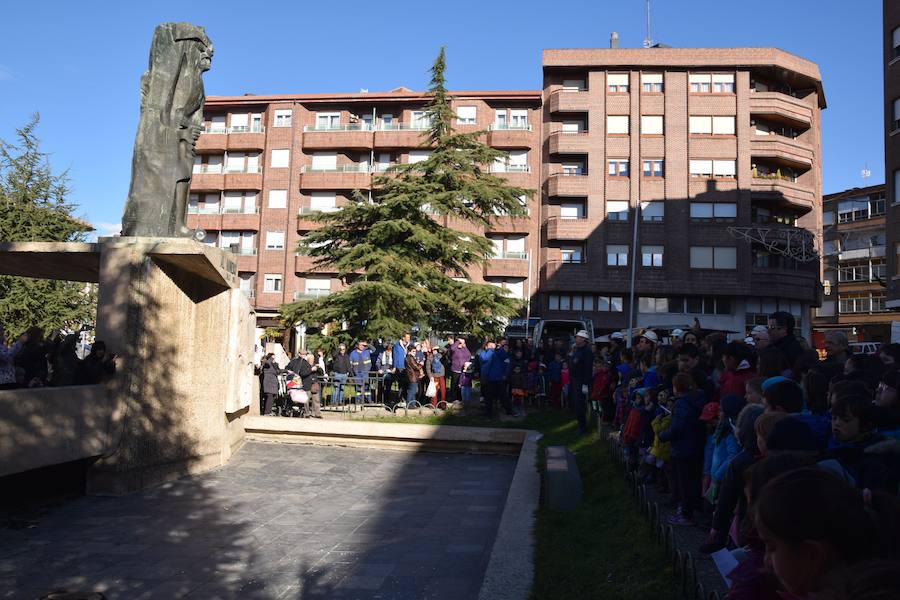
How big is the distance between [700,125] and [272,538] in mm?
42650

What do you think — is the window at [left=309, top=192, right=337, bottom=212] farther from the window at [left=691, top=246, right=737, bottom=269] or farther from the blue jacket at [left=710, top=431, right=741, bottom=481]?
the blue jacket at [left=710, top=431, right=741, bottom=481]

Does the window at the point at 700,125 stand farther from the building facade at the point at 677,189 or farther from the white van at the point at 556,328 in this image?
the white van at the point at 556,328

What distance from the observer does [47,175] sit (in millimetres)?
20484

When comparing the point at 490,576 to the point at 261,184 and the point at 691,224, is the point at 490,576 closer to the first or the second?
the point at 691,224

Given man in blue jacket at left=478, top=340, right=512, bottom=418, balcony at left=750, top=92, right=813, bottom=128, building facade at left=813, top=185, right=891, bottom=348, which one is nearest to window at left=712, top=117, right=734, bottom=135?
balcony at left=750, top=92, right=813, bottom=128

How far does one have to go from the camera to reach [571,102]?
44781mm

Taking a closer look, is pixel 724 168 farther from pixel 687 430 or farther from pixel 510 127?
pixel 687 430

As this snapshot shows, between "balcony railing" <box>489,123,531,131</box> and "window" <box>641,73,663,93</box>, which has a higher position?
"window" <box>641,73,663,93</box>

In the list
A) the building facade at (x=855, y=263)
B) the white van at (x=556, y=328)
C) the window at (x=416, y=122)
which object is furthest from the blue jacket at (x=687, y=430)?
the building facade at (x=855, y=263)

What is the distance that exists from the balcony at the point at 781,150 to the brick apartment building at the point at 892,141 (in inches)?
496

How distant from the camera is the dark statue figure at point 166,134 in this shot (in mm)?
10227

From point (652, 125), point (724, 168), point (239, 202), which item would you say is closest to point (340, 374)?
point (652, 125)

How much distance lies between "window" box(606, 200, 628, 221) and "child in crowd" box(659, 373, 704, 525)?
127ft

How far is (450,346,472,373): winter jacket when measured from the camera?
17.9 meters
